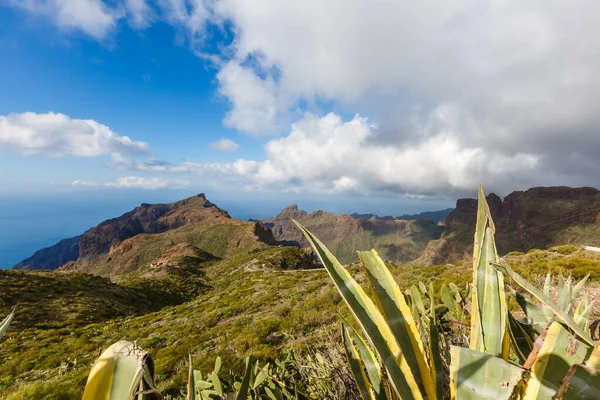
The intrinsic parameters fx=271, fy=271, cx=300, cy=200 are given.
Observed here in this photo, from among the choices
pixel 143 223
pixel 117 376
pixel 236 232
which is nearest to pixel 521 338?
pixel 117 376

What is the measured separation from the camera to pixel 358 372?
1.38 meters

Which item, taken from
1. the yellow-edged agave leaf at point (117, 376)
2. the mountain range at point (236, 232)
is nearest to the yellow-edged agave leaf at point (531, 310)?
the yellow-edged agave leaf at point (117, 376)

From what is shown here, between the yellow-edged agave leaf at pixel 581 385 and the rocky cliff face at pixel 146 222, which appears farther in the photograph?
the rocky cliff face at pixel 146 222

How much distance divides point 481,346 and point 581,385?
35 centimetres

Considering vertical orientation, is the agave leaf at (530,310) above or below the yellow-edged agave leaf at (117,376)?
below

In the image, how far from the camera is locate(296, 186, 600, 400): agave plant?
734 mm

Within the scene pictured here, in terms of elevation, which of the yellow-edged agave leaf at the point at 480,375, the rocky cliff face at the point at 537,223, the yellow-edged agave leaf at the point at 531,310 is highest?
the yellow-edged agave leaf at the point at 480,375

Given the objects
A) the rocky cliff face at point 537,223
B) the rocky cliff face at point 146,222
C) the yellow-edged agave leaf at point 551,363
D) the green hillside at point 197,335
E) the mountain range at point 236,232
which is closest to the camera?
the yellow-edged agave leaf at point 551,363

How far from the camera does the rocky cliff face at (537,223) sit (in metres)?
115

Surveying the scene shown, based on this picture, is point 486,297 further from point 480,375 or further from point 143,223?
point 143,223

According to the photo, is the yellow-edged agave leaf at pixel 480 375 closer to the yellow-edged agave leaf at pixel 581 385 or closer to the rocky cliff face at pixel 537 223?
the yellow-edged agave leaf at pixel 581 385

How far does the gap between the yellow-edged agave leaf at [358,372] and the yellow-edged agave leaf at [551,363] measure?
703 millimetres

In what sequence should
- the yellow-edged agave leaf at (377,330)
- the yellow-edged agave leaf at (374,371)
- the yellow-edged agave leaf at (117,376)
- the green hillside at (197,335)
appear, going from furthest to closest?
the green hillside at (197,335) < the yellow-edged agave leaf at (374,371) < the yellow-edged agave leaf at (377,330) < the yellow-edged agave leaf at (117,376)

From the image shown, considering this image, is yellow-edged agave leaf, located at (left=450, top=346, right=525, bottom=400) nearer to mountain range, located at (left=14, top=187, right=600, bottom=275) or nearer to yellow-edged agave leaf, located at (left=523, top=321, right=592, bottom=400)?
yellow-edged agave leaf, located at (left=523, top=321, right=592, bottom=400)
